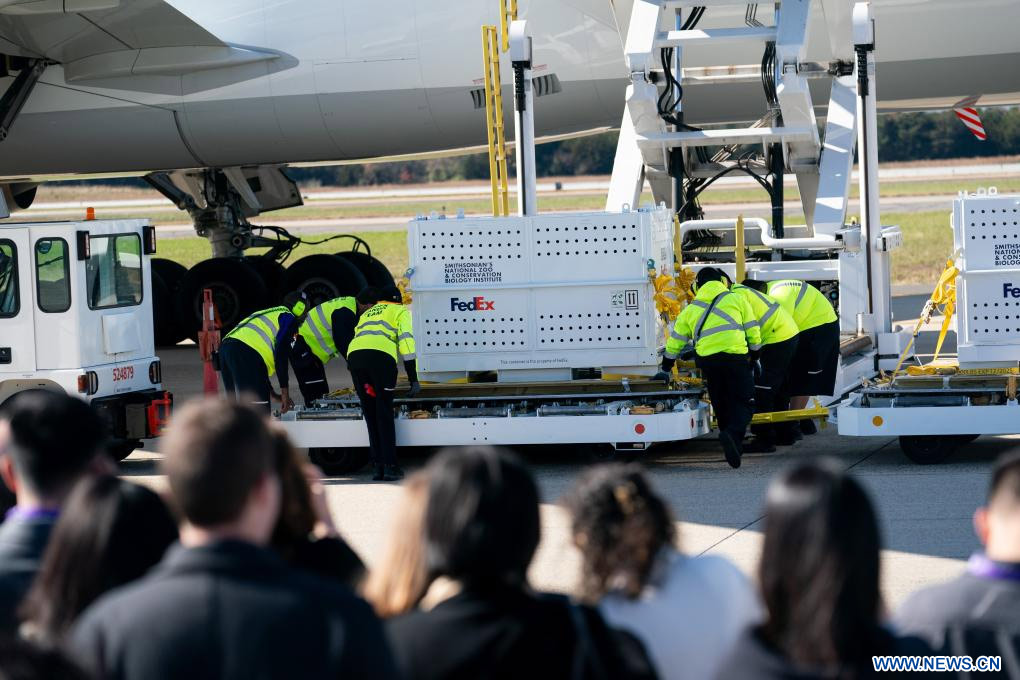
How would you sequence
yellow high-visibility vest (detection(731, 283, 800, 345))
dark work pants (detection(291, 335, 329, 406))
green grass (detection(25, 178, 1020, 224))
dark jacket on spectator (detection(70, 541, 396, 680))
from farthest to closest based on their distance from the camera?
green grass (detection(25, 178, 1020, 224)) < dark work pants (detection(291, 335, 329, 406)) < yellow high-visibility vest (detection(731, 283, 800, 345)) < dark jacket on spectator (detection(70, 541, 396, 680))

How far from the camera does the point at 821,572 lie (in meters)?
2.85

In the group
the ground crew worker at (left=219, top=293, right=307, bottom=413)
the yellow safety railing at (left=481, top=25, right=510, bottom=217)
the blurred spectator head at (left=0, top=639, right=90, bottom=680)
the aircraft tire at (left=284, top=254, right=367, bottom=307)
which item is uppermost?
the yellow safety railing at (left=481, top=25, right=510, bottom=217)

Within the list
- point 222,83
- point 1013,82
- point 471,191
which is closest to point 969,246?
point 1013,82

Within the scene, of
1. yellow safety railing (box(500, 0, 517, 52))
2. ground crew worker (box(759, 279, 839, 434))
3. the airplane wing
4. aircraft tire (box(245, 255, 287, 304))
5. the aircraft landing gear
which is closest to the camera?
ground crew worker (box(759, 279, 839, 434))

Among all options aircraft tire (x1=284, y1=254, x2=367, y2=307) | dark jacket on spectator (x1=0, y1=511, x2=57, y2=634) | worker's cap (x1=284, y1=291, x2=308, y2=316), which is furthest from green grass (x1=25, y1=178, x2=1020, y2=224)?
dark jacket on spectator (x1=0, y1=511, x2=57, y2=634)

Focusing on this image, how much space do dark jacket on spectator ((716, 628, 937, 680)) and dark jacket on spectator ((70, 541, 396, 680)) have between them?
70 centimetres

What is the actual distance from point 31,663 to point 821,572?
4.88 feet

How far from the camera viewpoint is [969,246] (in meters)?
10.0

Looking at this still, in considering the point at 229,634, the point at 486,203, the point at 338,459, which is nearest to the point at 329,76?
the point at 338,459

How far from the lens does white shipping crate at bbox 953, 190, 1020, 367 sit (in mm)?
9984

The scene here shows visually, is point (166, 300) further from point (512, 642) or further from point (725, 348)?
point (512, 642)

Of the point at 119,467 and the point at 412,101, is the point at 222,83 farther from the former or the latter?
the point at 119,467

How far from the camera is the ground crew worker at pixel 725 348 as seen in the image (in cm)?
1002

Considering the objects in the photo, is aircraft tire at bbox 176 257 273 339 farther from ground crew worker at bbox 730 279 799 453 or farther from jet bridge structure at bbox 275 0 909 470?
ground crew worker at bbox 730 279 799 453
